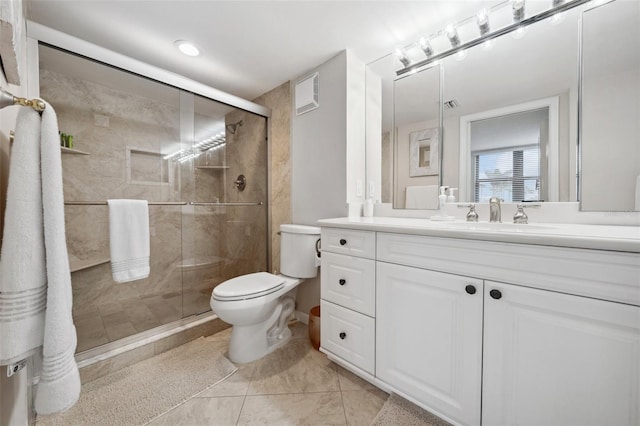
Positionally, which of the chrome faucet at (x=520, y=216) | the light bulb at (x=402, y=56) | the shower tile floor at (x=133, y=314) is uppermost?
the light bulb at (x=402, y=56)

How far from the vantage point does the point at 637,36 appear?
41.3 inches

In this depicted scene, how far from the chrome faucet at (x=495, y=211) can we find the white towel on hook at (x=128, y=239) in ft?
6.46

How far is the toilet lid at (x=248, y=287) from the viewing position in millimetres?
1447

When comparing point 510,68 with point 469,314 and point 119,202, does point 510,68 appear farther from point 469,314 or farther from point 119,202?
point 119,202

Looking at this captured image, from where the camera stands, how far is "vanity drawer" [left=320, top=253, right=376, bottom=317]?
121 centimetres

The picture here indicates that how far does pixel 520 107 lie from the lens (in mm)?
1300

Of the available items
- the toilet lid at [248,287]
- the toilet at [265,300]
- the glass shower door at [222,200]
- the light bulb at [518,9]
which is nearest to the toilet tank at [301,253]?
the toilet at [265,300]

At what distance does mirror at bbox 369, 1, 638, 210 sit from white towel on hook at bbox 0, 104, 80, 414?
1.73 m

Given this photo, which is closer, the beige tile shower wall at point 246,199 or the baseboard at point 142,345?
the baseboard at point 142,345

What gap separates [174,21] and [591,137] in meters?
2.27

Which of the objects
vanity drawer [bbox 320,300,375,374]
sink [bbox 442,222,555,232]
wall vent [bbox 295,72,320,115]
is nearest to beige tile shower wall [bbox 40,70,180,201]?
wall vent [bbox 295,72,320,115]

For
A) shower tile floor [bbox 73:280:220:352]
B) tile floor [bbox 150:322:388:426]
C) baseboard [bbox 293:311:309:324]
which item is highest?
shower tile floor [bbox 73:280:220:352]

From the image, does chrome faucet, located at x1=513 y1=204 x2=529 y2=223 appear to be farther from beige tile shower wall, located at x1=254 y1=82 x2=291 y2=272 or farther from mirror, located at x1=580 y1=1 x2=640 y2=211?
beige tile shower wall, located at x1=254 y1=82 x2=291 y2=272

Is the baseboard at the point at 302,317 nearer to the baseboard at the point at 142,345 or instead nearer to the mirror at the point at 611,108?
the baseboard at the point at 142,345
